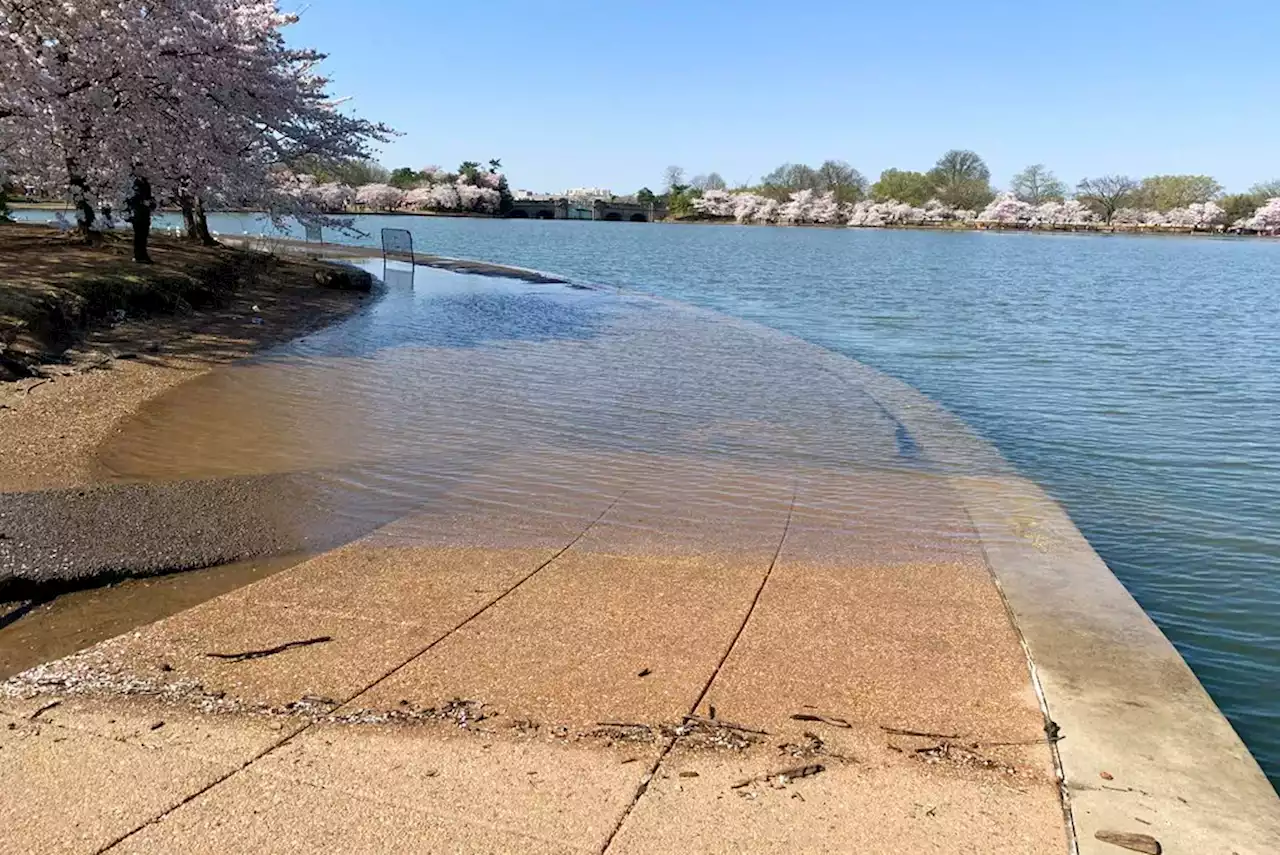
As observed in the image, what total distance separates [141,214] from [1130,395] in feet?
61.0

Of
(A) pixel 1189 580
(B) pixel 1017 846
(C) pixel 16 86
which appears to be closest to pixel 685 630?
(B) pixel 1017 846

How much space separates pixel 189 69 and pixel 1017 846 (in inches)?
635

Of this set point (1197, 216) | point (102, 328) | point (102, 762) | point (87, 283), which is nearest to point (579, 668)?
point (102, 762)

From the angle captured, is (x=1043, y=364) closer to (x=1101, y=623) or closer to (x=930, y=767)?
(x=1101, y=623)

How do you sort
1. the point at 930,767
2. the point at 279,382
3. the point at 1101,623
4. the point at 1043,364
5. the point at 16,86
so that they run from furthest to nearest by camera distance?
the point at 1043,364 → the point at 16,86 → the point at 279,382 → the point at 1101,623 → the point at 930,767

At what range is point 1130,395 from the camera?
14.9 metres

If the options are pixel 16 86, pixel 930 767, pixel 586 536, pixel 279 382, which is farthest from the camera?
pixel 16 86

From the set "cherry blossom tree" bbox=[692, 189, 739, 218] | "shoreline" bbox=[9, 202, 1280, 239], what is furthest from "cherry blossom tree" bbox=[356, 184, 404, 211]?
"cherry blossom tree" bbox=[692, 189, 739, 218]

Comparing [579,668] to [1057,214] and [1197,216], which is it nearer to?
[1197,216]

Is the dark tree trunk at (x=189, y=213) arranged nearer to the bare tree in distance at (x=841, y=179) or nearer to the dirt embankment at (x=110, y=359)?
the dirt embankment at (x=110, y=359)

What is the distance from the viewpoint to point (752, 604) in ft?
18.1

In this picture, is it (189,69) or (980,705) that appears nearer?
(980,705)

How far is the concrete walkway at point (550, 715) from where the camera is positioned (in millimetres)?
3271

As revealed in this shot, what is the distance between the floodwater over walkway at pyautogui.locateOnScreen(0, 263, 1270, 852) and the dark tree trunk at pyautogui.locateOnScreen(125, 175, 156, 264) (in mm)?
9542
